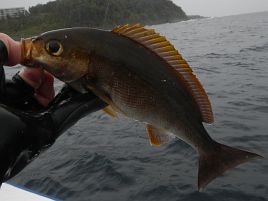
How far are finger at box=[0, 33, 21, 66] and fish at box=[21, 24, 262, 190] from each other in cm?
6

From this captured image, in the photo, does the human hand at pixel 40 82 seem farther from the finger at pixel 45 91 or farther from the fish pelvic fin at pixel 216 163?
the fish pelvic fin at pixel 216 163

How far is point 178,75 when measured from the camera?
6.77 feet

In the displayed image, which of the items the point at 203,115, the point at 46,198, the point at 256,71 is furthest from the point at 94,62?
the point at 256,71

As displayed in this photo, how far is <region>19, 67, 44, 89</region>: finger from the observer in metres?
2.12

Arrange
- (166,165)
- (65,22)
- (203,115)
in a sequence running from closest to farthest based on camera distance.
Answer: (203,115), (166,165), (65,22)

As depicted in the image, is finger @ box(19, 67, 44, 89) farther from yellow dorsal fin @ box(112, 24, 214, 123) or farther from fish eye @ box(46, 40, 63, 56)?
yellow dorsal fin @ box(112, 24, 214, 123)

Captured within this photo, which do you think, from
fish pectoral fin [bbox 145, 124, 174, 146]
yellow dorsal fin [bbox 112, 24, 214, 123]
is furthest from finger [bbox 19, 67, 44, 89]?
fish pectoral fin [bbox 145, 124, 174, 146]

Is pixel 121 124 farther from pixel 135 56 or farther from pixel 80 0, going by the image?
pixel 80 0

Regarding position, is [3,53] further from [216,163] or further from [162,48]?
[216,163]

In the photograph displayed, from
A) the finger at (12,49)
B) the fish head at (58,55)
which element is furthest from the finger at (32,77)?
the finger at (12,49)

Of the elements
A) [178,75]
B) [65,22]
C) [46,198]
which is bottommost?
[65,22]

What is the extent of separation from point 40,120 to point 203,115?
1092 millimetres

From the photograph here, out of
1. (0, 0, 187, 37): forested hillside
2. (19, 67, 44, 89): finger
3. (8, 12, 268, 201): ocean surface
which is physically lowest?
(0, 0, 187, 37): forested hillside

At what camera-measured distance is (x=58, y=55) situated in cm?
197
